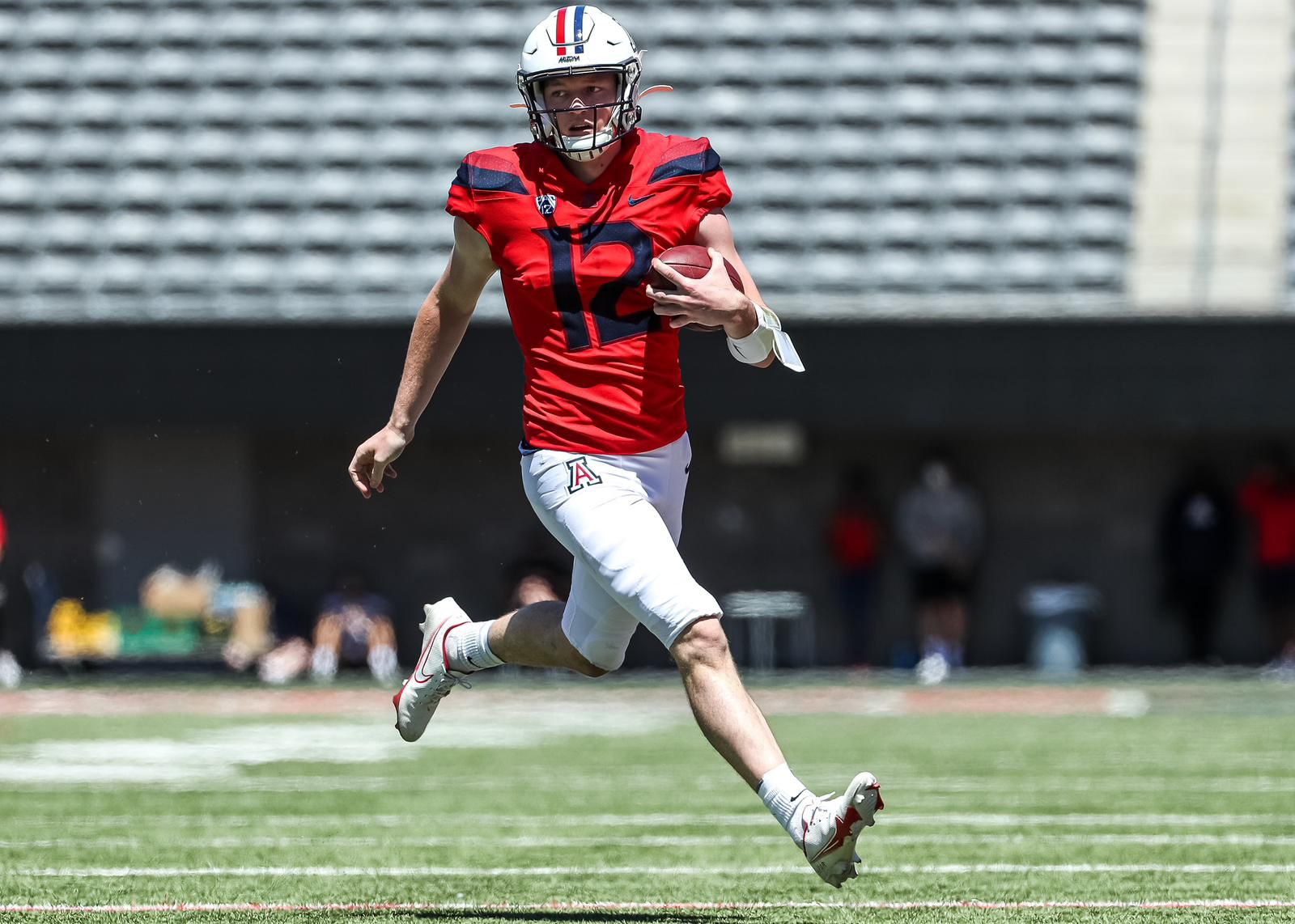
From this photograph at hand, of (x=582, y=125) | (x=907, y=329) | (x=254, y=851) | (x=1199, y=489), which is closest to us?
(x=582, y=125)

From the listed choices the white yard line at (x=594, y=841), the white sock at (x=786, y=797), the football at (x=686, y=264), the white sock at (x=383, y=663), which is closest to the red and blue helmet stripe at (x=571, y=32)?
the football at (x=686, y=264)

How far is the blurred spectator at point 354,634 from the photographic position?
17.6 metres

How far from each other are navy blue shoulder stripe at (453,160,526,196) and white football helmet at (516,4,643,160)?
13 centimetres

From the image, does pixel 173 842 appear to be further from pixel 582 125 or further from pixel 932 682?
pixel 932 682

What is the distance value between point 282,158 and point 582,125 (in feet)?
46.0

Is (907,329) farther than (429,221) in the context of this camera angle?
No

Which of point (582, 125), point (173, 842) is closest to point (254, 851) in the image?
point (173, 842)

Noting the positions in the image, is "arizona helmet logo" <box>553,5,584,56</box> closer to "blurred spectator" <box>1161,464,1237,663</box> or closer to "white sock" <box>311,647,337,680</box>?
"white sock" <box>311,647,337,680</box>

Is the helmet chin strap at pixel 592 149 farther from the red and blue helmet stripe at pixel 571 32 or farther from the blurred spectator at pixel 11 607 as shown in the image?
the blurred spectator at pixel 11 607

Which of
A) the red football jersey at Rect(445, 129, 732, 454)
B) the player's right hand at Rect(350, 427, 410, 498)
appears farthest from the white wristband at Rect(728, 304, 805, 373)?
the player's right hand at Rect(350, 427, 410, 498)

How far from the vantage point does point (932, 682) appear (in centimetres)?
1733

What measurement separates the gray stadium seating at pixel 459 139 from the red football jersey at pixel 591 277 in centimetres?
1237

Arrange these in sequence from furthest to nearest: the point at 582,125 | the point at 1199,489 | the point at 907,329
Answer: the point at 1199,489, the point at 907,329, the point at 582,125

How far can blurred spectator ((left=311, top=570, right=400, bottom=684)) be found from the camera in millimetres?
17562
